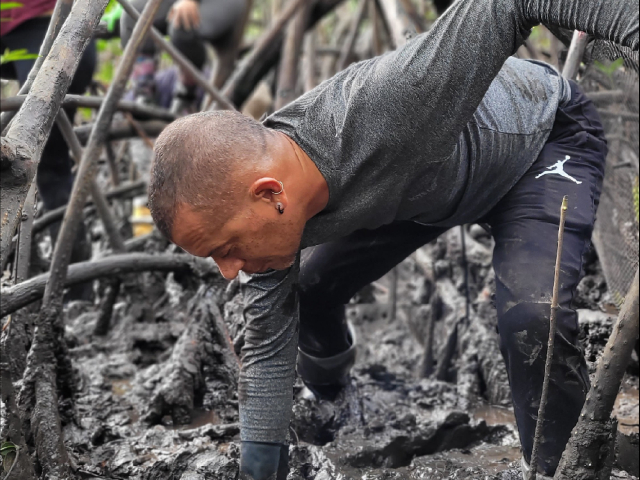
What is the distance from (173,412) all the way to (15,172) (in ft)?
5.23

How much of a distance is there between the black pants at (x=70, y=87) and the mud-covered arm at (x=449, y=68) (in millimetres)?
2018

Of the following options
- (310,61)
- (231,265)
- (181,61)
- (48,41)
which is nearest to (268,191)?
(231,265)

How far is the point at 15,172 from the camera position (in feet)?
4.63

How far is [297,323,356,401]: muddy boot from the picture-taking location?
270cm

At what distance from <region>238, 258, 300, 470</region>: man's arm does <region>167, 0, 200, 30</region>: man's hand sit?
3.49 meters

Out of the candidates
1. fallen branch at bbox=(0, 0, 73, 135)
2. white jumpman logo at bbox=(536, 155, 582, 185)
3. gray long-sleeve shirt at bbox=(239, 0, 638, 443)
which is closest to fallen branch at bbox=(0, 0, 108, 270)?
fallen branch at bbox=(0, 0, 73, 135)

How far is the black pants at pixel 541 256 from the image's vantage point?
1835 millimetres

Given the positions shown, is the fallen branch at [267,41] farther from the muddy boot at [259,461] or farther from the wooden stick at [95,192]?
the muddy boot at [259,461]

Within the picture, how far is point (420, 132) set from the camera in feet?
5.66

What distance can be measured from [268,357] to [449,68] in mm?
923

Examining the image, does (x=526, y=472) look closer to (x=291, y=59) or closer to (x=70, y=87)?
(x=70, y=87)

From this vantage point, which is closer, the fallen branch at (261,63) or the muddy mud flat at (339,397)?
the muddy mud flat at (339,397)

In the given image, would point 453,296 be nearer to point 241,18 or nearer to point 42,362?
point 42,362

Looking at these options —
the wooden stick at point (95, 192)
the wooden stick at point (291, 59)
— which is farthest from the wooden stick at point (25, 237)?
the wooden stick at point (291, 59)
